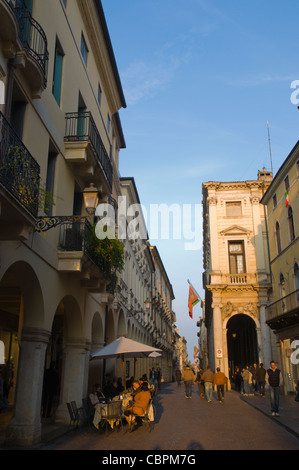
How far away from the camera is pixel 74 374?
14289 millimetres

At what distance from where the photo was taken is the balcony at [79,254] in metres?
12.2

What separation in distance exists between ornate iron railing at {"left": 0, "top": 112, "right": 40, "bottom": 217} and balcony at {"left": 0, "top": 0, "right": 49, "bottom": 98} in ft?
6.20

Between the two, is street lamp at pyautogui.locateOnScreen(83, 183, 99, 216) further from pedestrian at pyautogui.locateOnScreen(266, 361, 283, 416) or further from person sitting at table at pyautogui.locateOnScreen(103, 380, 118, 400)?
pedestrian at pyautogui.locateOnScreen(266, 361, 283, 416)

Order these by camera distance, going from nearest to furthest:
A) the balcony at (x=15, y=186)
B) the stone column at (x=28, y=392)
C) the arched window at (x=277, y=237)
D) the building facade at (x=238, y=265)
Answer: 1. the balcony at (x=15, y=186)
2. the stone column at (x=28, y=392)
3. the arched window at (x=277, y=237)
4. the building facade at (x=238, y=265)

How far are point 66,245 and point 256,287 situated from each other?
26.3 metres

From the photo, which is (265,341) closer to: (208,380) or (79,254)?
(208,380)

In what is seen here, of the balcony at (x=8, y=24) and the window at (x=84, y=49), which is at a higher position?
the window at (x=84, y=49)

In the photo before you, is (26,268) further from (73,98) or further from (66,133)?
(73,98)

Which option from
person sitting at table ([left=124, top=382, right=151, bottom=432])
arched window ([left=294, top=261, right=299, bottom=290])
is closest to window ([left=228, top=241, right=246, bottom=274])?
arched window ([left=294, top=261, right=299, bottom=290])

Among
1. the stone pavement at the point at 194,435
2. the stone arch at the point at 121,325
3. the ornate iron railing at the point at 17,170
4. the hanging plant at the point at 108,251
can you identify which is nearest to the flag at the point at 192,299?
the stone arch at the point at 121,325

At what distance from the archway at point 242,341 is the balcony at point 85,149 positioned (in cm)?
2733

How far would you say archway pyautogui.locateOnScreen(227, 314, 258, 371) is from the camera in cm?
4007

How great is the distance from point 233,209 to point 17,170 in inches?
1318

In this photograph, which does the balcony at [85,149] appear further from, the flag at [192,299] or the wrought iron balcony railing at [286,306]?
the flag at [192,299]
